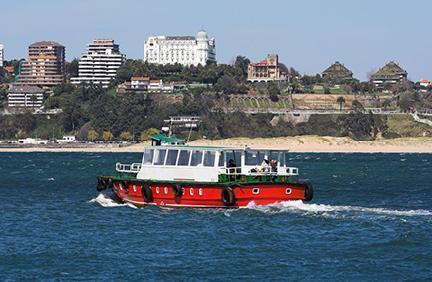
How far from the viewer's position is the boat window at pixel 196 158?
58.8m

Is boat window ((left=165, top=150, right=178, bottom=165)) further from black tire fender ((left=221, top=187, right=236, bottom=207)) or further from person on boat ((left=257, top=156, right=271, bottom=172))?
person on boat ((left=257, top=156, right=271, bottom=172))

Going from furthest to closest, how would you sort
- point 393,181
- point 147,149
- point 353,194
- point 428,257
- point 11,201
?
point 393,181, point 353,194, point 11,201, point 147,149, point 428,257

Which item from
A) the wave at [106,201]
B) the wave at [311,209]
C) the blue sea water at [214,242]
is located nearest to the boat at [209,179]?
the wave at [311,209]

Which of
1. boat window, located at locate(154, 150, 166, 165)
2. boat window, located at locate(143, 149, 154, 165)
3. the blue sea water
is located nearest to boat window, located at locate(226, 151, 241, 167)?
the blue sea water

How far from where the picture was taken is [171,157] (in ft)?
196

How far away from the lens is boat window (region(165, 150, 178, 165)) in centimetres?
5966

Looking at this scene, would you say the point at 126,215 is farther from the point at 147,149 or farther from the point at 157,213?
the point at 147,149

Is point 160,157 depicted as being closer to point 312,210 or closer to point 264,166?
point 264,166

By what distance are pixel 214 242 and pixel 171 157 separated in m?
13.9

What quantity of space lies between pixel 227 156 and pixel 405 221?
10805 millimetres

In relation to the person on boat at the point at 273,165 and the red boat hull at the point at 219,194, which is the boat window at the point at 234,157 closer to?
the person on boat at the point at 273,165

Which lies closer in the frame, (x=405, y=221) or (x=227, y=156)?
(x=405, y=221)

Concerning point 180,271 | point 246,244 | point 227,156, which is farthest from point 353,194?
point 180,271

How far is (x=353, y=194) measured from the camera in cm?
7562
